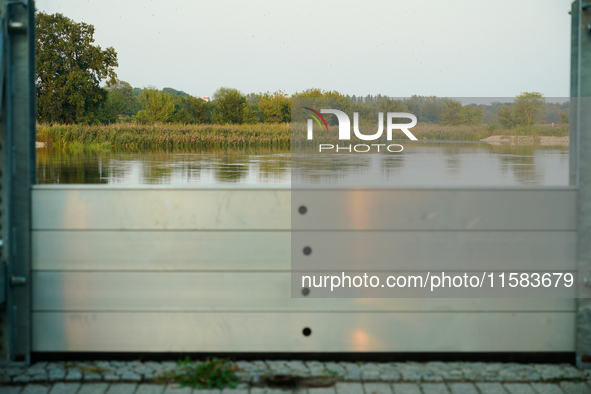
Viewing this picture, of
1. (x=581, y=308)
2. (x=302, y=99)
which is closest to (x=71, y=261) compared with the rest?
(x=581, y=308)

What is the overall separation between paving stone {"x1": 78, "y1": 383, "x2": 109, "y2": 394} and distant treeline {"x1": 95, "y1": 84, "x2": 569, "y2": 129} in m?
5.97

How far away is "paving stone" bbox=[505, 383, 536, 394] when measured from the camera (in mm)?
2094

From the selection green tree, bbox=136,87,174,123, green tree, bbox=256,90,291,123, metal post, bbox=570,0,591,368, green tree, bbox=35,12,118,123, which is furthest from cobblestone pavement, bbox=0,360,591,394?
green tree, bbox=256,90,291,123

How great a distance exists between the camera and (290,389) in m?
2.11

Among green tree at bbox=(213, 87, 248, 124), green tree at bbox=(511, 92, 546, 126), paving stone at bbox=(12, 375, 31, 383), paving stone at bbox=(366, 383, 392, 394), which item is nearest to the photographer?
paving stone at bbox=(366, 383, 392, 394)

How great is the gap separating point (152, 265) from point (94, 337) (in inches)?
17.5

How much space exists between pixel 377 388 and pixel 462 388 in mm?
358

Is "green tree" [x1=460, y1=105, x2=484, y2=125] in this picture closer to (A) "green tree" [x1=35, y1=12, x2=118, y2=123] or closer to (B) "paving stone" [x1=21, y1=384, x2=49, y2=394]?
(A) "green tree" [x1=35, y1=12, x2=118, y2=123]

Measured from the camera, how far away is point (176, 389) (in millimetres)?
2117

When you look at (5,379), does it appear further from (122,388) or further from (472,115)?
(472,115)

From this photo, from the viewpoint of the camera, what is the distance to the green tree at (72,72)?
820 cm

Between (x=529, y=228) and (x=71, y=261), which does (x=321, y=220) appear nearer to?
(x=529, y=228)

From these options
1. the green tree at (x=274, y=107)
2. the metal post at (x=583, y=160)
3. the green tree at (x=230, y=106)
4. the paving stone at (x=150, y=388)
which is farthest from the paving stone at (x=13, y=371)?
the green tree at (x=230, y=106)

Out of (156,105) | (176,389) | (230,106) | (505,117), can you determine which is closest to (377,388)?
(176,389)
